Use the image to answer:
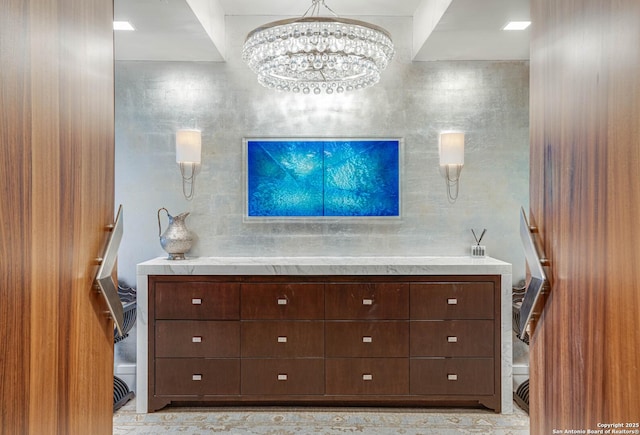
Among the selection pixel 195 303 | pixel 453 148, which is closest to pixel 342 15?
pixel 453 148

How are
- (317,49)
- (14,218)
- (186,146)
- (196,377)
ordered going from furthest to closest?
(186,146) → (196,377) → (317,49) → (14,218)

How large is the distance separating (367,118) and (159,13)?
169 cm

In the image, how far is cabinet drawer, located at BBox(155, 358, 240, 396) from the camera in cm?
294

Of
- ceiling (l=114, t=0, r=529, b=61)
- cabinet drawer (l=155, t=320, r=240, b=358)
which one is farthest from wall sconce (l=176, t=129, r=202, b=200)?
cabinet drawer (l=155, t=320, r=240, b=358)

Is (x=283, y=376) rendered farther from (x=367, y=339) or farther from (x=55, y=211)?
(x=55, y=211)

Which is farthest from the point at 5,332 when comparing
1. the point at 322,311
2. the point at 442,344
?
the point at 442,344

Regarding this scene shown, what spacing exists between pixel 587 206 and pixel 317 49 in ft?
5.60

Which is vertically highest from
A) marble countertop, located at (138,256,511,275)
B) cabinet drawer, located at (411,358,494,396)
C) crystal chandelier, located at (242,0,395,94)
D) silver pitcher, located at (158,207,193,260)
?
crystal chandelier, located at (242,0,395,94)

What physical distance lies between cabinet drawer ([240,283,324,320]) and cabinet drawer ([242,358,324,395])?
0.32 meters

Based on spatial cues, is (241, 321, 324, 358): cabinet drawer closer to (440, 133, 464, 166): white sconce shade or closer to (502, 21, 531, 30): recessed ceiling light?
(440, 133, 464, 166): white sconce shade

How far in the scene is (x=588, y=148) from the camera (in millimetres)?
996

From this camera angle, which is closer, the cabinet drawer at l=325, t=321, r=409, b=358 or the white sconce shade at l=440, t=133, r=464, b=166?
the cabinet drawer at l=325, t=321, r=409, b=358

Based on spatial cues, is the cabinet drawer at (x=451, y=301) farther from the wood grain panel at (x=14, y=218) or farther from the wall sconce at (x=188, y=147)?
the wood grain panel at (x=14, y=218)

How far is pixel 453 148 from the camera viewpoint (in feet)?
11.2
